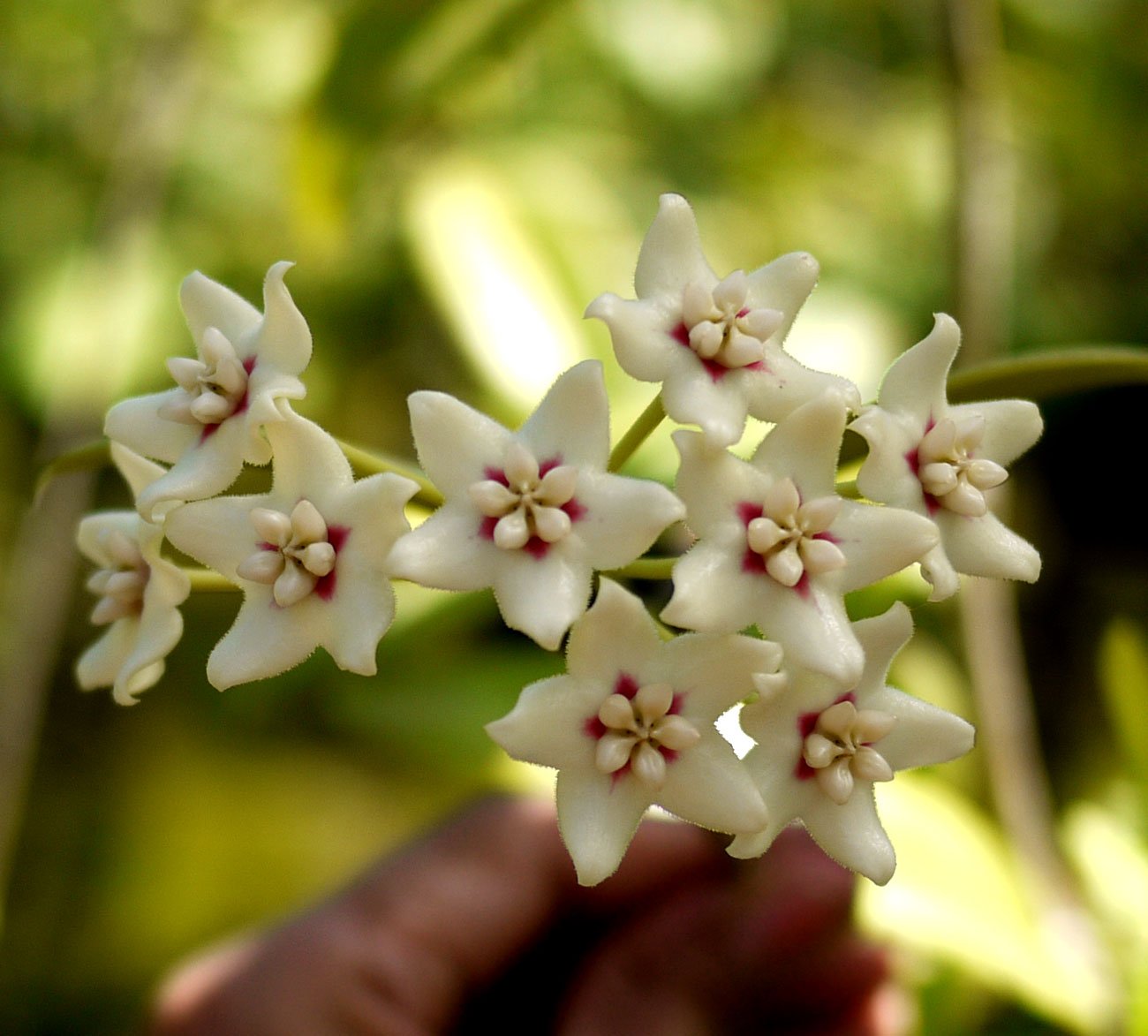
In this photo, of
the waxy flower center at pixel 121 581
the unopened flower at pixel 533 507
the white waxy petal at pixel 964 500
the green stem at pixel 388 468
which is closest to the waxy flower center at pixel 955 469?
the white waxy petal at pixel 964 500

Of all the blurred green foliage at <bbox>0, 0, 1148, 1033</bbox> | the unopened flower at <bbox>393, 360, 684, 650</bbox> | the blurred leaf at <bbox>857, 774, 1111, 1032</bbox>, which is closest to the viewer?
the unopened flower at <bbox>393, 360, 684, 650</bbox>

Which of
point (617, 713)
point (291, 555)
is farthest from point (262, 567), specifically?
point (617, 713)

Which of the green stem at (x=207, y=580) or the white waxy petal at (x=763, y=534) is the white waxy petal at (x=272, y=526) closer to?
the green stem at (x=207, y=580)

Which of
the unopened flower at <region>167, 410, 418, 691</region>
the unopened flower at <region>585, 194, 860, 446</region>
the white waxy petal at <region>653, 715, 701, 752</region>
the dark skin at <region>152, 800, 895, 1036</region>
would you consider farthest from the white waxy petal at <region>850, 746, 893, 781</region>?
the dark skin at <region>152, 800, 895, 1036</region>

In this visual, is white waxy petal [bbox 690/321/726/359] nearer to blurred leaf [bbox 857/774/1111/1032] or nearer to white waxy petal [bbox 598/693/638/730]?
white waxy petal [bbox 598/693/638/730]

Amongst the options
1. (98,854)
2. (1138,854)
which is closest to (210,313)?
(1138,854)
